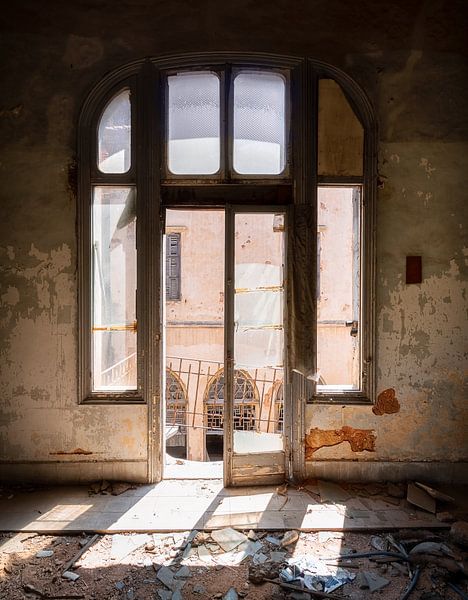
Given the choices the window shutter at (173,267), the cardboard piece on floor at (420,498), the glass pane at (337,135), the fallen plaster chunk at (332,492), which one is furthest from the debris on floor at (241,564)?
the window shutter at (173,267)

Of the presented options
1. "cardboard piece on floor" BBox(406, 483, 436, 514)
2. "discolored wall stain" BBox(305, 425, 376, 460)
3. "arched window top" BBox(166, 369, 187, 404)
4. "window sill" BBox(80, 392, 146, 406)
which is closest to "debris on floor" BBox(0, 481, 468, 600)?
"cardboard piece on floor" BBox(406, 483, 436, 514)

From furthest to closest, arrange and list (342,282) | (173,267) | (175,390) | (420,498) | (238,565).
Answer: (173,267) < (175,390) < (342,282) < (420,498) < (238,565)

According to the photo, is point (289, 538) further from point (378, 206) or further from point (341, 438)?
point (378, 206)

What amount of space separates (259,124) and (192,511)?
3.08m

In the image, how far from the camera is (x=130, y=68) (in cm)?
332

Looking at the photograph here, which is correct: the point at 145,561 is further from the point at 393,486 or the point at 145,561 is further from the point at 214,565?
the point at 393,486

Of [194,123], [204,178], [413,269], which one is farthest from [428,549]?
[194,123]

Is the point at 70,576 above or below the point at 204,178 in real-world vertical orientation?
below

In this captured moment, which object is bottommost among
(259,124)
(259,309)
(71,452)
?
(71,452)

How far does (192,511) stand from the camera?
297cm

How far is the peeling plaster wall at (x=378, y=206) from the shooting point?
3279mm

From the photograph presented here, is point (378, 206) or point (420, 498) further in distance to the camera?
point (378, 206)

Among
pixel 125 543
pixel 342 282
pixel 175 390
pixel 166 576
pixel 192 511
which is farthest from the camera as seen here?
pixel 175 390

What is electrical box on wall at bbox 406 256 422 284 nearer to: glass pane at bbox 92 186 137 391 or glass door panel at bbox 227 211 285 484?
glass door panel at bbox 227 211 285 484
